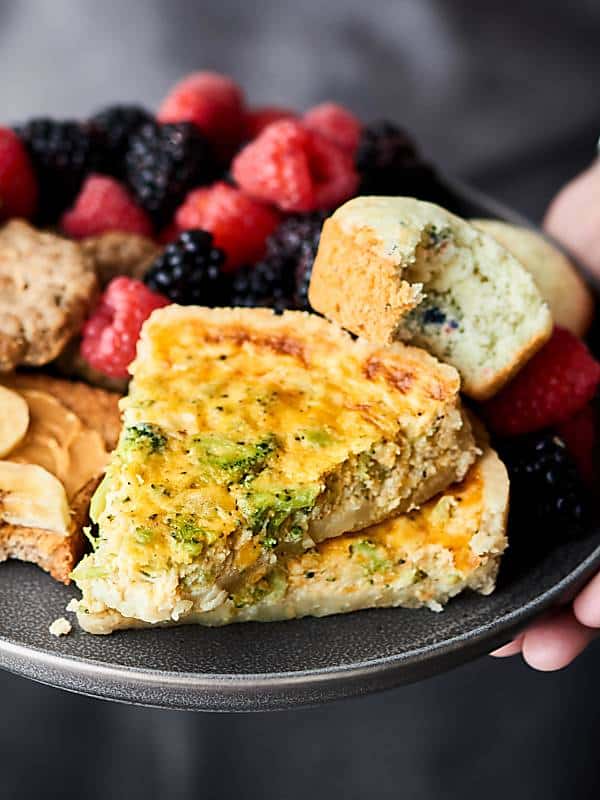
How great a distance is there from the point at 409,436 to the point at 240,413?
256mm

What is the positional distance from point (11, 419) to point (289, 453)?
1.52 feet

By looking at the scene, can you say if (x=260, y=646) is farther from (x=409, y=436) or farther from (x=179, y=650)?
(x=409, y=436)

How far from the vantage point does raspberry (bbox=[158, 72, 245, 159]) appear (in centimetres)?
245

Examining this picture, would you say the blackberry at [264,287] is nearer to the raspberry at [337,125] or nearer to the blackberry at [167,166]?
the blackberry at [167,166]

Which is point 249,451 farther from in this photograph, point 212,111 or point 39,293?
point 212,111

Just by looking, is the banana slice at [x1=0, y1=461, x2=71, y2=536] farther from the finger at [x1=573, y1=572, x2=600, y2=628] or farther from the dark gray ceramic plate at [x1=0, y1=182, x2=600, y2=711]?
the finger at [x1=573, y1=572, x2=600, y2=628]

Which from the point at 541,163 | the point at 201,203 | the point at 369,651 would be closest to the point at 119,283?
the point at 201,203

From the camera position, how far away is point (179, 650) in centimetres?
144

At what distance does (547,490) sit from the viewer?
1.72 meters

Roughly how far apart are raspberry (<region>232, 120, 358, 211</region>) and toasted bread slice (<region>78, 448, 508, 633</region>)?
784 millimetres

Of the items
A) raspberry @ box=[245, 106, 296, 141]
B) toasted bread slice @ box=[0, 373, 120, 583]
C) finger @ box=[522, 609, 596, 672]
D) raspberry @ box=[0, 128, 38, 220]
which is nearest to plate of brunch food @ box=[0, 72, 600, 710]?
toasted bread slice @ box=[0, 373, 120, 583]

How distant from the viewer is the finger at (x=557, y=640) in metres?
1.73

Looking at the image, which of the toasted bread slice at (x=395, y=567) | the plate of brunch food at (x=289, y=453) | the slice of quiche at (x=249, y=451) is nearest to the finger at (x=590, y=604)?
the plate of brunch food at (x=289, y=453)

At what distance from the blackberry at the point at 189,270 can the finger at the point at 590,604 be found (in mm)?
855
